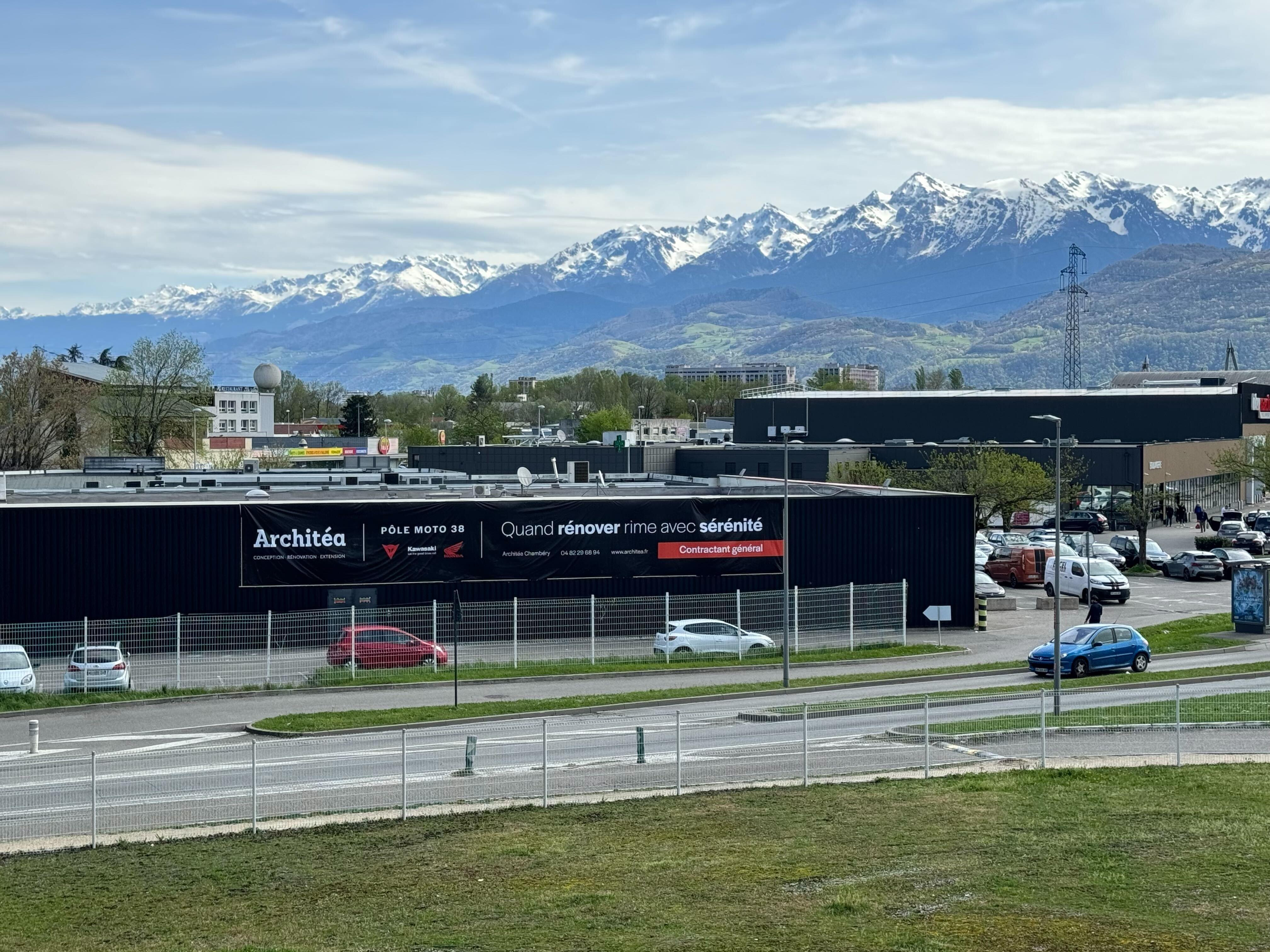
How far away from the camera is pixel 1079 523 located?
8094cm

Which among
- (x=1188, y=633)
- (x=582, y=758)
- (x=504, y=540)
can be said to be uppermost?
(x=504, y=540)

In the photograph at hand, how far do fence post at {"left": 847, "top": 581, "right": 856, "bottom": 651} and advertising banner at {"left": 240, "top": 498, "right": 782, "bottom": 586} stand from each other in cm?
501

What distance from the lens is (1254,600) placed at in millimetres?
43906

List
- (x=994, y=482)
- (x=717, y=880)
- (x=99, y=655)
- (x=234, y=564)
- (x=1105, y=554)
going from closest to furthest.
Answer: (x=717, y=880) < (x=99, y=655) < (x=234, y=564) < (x=1105, y=554) < (x=994, y=482)

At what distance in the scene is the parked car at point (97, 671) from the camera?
3362 centimetres

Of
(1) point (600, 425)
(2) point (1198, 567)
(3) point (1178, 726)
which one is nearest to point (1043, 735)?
(3) point (1178, 726)

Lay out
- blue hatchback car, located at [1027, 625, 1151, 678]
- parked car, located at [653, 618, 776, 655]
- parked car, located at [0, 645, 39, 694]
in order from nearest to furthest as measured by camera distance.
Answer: parked car, located at [0, 645, 39, 694] → blue hatchback car, located at [1027, 625, 1151, 678] → parked car, located at [653, 618, 776, 655]

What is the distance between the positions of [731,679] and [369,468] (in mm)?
50846

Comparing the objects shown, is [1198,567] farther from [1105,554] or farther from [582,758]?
[582,758]

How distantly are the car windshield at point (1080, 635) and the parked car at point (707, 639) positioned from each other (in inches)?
333

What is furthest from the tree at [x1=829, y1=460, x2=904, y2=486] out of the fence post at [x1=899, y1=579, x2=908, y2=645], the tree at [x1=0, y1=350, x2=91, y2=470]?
the tree at [x1=0, y1=350, x2=91, y2=470]

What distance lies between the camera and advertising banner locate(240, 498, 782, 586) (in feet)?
142

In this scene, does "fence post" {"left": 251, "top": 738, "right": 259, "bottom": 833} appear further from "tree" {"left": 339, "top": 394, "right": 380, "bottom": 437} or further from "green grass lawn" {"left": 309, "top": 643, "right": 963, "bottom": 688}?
"tree" {"left": 339, "top": 394, "right": 380, "bottom": 437}

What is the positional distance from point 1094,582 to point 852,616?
49.8 ft
